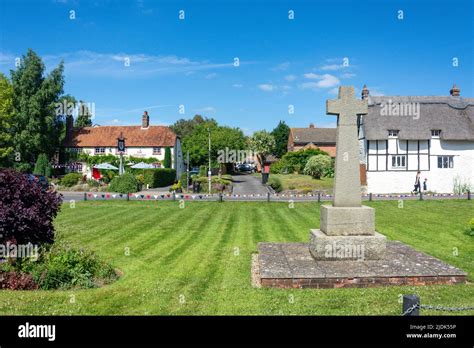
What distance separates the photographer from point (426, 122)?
121ft

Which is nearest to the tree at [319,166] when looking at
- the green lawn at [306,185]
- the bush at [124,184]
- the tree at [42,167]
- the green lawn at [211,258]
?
A: the green lawn at [306,185]

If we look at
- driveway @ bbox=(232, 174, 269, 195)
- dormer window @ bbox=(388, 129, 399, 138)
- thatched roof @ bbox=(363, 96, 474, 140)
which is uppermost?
thatched roof @ bbox=(363, 96, 474, 140)

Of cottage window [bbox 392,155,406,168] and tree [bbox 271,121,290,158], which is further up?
tree [bbox 271,121,290,158]

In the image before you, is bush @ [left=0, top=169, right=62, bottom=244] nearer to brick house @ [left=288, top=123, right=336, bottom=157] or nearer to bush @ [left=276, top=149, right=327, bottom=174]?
bush @ [left=276, top=149, right=327, bottom=174]

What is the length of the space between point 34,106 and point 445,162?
49.1 m

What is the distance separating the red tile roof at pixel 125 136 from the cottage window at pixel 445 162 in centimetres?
3387

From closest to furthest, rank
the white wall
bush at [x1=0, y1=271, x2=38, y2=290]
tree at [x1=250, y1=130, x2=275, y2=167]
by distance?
bush at [x1=0, y1=271, x2=38, y2=290], the white wall, tree at [x1=250, y1=130, x2=275, y2=167]

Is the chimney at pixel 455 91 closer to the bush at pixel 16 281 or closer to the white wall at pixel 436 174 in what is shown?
the white wall at pixel 436 174

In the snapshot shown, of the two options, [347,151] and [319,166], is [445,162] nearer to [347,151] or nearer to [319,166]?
[319,166]

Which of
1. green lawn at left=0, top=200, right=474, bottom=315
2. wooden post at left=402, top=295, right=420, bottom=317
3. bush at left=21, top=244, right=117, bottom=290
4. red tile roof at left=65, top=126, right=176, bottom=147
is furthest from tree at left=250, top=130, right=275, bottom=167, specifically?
wooden post at left=402, top=295, right=420, bottom=317

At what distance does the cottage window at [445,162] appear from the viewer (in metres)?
37.2

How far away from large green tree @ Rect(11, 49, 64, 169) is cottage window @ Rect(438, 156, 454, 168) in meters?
47.1

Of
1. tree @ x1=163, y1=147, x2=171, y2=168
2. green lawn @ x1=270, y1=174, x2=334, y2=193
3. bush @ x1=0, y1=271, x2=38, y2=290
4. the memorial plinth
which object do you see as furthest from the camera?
tree @ x1=163, y1=147, x2=171, y2=168

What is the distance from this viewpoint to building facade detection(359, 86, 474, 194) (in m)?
36.6
